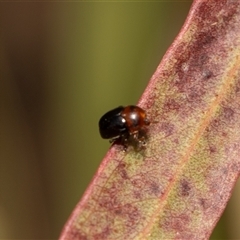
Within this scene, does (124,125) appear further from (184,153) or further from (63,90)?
(63,90)

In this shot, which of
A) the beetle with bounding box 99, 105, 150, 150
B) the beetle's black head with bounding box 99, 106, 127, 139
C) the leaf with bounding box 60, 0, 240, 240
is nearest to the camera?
the leaf with bounding box 60, 0, 240, 240

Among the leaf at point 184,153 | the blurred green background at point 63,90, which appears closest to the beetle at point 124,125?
the leaf at point 184,153

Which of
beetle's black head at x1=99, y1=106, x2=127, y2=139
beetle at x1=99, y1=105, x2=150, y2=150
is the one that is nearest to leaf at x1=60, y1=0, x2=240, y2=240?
beetle at x1=99, y1=105, x2=150, y2=150

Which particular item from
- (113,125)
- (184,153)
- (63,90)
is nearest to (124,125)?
(113,125)

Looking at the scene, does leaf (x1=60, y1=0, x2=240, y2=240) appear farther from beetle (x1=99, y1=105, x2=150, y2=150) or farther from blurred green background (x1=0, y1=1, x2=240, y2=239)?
blurred green background (x1=0, y1=1, x2=240, y2=239)

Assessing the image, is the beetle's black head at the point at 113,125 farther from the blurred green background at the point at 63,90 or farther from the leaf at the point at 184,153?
the blurred green background at the point at 63,90

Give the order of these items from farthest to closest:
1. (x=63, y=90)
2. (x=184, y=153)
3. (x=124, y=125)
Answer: (x=63, y=90) → (x=124, y=125) → (x=184, y=153)
